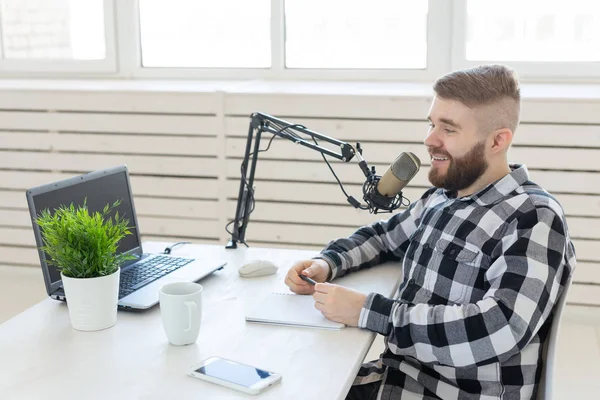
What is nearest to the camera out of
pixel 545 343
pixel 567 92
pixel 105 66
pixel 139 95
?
pixel 545 343

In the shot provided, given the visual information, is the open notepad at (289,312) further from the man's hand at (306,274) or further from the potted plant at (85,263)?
the potted plant at (85,263)

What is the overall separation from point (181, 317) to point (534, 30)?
2859 mm

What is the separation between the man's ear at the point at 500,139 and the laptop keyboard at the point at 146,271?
32.0 inches

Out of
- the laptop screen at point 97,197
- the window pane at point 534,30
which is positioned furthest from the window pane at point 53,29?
the laptop screen at point 97,197

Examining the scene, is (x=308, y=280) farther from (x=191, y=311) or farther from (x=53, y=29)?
(x=53, y=29)

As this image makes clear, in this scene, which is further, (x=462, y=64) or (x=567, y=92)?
(x=462, y=64)

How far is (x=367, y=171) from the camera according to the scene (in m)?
1.79

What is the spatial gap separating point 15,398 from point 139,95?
2.61m

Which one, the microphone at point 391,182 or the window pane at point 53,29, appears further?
the window pane at point 53,29

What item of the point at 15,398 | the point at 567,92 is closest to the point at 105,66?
the point at 567,92

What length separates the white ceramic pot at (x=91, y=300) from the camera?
5.17 feet

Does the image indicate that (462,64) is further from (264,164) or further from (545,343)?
(545,343)

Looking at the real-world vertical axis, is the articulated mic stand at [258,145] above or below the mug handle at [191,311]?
above

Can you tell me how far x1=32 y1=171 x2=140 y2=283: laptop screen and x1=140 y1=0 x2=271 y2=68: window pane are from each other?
2.29 metres
